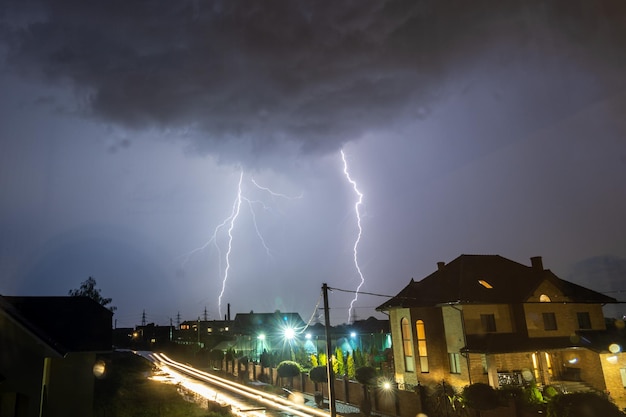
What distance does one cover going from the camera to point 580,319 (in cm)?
2973

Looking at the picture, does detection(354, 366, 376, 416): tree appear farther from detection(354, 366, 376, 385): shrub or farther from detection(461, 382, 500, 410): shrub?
detection(461, 382, 500, 410): shrub

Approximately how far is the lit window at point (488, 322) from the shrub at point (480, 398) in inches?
350

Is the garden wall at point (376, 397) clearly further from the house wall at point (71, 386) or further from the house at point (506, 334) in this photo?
the house wall at point (71, 386)

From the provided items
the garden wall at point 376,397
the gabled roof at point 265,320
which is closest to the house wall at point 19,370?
the garden wall at point 376,397

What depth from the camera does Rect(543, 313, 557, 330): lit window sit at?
28.7 m

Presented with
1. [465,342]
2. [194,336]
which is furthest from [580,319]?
[194,336]

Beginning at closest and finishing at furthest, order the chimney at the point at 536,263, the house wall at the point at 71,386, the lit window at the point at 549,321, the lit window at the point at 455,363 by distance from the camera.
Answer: the house wall at the point at 71,386 < the lit window at the point at 455,363 < the lit window at the point at 549,321 < the chimney at the point at 536,263

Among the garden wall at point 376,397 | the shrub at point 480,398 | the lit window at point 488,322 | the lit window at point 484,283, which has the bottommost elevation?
the garden wall at point 376,397

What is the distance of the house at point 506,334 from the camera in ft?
86.0

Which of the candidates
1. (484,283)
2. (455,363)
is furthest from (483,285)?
(455,363)

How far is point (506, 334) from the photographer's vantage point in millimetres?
28000

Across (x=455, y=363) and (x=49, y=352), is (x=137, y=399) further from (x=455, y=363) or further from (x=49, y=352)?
(x=455, y=363)

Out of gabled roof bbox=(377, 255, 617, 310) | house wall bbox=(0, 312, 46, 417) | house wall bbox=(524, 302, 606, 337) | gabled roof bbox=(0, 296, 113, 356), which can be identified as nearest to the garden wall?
gabled roof bbox=(377, 255, 617, 310)

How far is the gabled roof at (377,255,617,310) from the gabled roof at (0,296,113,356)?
17.3m
